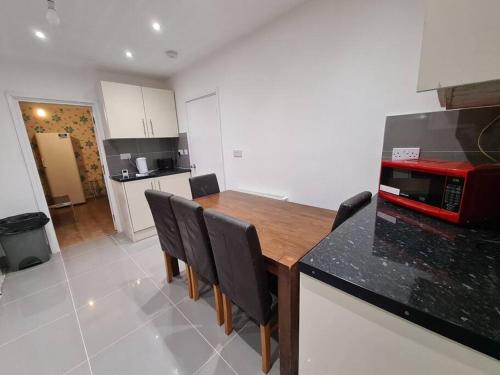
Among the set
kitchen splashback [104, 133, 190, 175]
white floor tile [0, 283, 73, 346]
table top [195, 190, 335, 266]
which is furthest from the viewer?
kitchen splashback [104, 133, 190, 175]

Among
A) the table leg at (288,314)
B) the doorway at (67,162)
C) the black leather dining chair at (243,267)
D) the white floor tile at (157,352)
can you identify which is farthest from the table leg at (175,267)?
the doorway at (67,162)

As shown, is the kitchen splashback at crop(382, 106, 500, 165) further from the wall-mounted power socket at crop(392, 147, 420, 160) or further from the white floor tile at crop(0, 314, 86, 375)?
the white floor tile at crop(0, 314, 86, 375)

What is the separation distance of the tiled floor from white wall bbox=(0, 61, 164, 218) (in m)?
0.89

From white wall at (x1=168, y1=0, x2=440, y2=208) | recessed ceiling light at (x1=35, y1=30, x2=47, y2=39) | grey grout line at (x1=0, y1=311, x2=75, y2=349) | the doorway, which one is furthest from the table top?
the doorway

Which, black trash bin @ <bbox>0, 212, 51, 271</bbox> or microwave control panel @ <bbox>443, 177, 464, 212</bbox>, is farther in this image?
black trash bin @ <bbox>0, 212, 51, 271</bbox>

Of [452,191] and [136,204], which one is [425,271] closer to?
[452,191]

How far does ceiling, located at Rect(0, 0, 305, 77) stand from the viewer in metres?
1.67

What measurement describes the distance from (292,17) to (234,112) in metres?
1.10

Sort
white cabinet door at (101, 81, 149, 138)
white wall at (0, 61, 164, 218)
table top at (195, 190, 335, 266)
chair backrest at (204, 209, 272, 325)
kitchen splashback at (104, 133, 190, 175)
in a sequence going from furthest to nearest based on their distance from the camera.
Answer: kitchen splashback at (104, 133, 190, 175), white cabinet door at (101, 81, 149, 138), white wall at (0, 61, 164, 218), table top at (195, 190, 335, 266), chair backrest at (204, 209, 272, 325)

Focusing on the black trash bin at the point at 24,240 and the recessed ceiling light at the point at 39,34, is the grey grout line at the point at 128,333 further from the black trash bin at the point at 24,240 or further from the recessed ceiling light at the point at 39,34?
the recessed ceiling light at the point at 39,34

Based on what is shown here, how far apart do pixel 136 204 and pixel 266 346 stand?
252 cm

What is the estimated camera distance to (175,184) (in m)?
3.34

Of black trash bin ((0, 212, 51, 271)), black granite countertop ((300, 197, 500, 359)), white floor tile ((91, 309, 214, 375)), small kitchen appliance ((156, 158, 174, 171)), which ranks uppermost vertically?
small kitchen appliance ((156, 158, 174, 171))

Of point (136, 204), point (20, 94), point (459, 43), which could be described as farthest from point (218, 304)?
point (20, 94)
